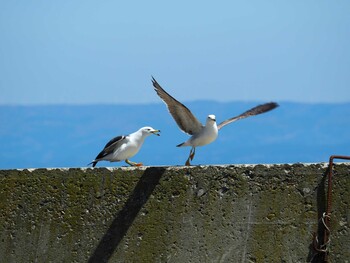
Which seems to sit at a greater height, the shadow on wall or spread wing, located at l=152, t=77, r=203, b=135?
spread wing, located at l=152, t=77, r=203, b=135

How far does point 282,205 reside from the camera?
5.88 m

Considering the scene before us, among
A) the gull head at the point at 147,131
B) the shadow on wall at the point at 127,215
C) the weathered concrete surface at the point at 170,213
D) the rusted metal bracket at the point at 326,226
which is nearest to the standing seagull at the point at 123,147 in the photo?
the gull head at the point at 147,131

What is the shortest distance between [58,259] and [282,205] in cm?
168

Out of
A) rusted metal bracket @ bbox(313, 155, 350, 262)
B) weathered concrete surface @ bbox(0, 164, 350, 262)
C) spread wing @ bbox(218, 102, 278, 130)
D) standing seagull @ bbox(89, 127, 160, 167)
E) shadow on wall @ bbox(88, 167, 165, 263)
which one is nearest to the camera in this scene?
rusted metal bracket @ bbox(313, 155, 350, 262)

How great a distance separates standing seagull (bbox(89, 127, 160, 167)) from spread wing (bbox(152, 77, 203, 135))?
24 cm

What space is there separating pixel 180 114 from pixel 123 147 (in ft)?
1.97

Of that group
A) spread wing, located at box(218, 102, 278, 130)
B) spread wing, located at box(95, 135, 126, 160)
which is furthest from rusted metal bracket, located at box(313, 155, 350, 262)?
spread wing, located at box(218, 102, 278, 130)

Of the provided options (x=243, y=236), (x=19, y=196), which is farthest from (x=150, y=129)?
(x=243, y=236)

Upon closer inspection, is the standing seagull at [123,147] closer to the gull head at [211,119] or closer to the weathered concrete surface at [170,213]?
the gull head at [211,119]

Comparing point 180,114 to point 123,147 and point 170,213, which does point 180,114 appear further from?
point 170,213

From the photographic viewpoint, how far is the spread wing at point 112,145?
7.90 m

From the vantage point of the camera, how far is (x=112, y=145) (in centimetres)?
793

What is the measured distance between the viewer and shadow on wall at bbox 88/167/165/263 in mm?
6227

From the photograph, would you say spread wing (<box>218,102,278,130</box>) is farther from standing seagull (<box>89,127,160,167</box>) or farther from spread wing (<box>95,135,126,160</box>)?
spread wing (<box>95,135,126,160</box>)
